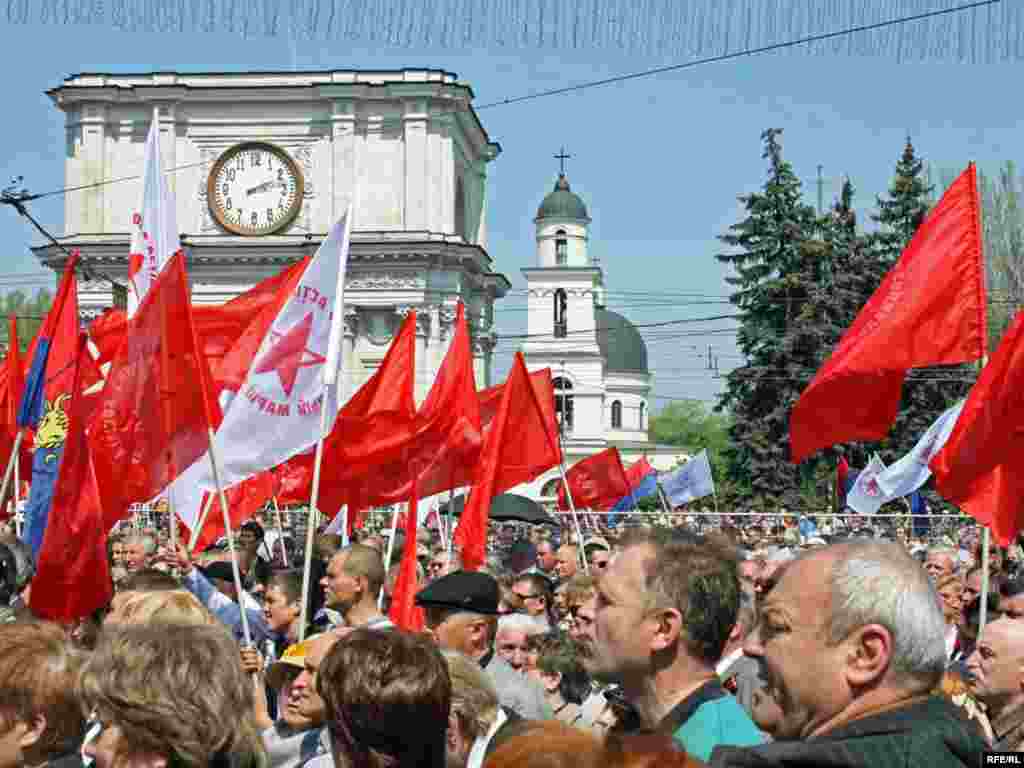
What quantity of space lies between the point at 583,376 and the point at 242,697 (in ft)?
334

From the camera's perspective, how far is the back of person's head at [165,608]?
5207mm

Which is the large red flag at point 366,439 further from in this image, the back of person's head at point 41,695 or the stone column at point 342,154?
the stone column at point 342,154

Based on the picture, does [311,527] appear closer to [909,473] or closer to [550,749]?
[550,749]

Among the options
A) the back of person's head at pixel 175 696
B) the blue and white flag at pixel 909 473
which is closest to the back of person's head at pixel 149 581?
the back of person's head at pixel 175 696

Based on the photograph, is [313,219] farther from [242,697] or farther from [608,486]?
[242,697]

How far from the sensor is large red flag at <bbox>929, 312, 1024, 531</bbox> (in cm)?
912

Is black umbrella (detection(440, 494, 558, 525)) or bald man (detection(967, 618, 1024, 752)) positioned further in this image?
black umbrella (detection(440, 494, 558, 525))

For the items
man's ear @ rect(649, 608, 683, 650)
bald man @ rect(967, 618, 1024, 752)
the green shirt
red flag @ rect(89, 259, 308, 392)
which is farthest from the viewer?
red flag @ rect(89, 259, 308, 392)

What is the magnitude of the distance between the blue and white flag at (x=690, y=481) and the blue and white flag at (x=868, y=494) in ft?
24.7

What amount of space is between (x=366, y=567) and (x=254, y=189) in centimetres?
5134

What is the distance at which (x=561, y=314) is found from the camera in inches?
4203

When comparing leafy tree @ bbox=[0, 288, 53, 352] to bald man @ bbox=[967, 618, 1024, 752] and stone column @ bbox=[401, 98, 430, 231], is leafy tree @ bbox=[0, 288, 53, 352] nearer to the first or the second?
stone column @ bbox=[401, 98, 430, 231]

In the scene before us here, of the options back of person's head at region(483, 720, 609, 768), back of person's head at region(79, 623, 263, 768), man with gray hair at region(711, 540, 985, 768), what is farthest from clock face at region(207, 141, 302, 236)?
back of person's head at region(483, 720, 609, 768)

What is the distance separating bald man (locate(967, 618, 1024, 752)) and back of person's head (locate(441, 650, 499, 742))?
1.43 m
